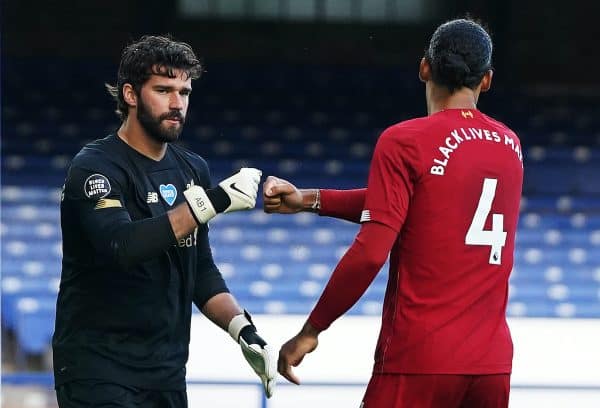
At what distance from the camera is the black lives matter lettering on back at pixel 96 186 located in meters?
3.23

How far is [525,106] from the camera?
12.0 meters

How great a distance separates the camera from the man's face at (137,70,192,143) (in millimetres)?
3439

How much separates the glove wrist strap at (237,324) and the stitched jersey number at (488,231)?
852mm

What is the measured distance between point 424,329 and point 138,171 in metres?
0.94

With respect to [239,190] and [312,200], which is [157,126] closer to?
[239,190]

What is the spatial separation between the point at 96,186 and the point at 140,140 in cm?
28

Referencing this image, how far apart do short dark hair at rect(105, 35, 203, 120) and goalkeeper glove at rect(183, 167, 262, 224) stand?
461 millimetres

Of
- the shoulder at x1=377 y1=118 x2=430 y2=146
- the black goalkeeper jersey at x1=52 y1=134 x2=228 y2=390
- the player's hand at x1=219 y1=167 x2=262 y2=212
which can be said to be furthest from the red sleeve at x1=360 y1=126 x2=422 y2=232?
the black goalkeeper jersey at x1=52 y1=134 x2=228 y2=390

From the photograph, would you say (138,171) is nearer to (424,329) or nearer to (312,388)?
(424,329)

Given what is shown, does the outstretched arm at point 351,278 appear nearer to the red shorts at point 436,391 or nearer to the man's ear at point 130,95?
the red shorts at point 436,391

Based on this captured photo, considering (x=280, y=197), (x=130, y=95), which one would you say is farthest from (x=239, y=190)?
(x=130, y=95)

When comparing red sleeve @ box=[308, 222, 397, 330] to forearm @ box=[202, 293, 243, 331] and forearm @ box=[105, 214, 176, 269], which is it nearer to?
forearm @ box=[105, 214, 176, 269]

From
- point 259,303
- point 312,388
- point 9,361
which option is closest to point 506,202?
point 312,388

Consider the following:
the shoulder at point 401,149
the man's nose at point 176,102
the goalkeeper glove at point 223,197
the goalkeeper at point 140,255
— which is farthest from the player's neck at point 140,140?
the shoulder at point 401,149
